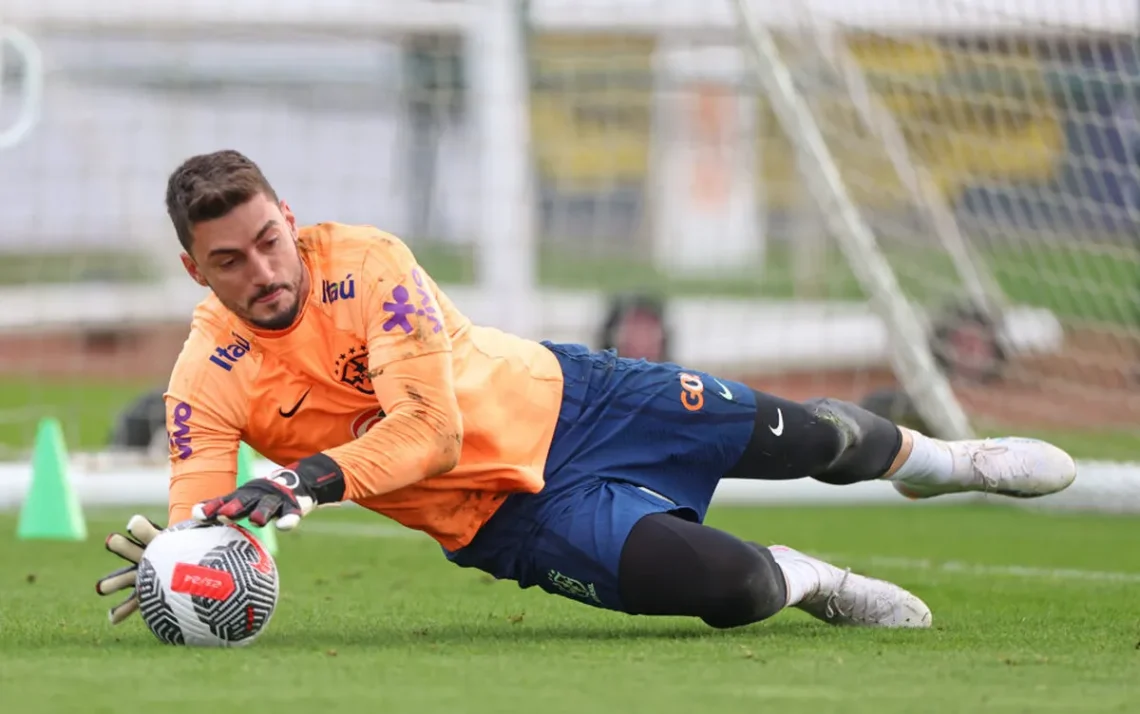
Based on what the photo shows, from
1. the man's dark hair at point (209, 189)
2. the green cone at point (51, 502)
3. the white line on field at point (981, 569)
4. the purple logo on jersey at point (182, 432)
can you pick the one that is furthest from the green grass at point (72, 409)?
the man's dark hair at point (209, 189)

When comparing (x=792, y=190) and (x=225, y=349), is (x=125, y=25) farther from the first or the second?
(x=225, y=349)

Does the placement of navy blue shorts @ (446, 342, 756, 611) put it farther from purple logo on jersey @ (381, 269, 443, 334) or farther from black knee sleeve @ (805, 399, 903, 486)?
purple logo on jersey @ (381, 269, 443, 334)

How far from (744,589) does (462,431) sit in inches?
32.0

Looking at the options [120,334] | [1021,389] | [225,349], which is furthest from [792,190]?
[225,349]

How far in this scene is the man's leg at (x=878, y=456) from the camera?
18.0 ft

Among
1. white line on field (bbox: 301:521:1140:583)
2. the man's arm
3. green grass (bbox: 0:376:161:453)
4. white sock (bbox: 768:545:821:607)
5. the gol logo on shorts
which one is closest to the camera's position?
the man's arm

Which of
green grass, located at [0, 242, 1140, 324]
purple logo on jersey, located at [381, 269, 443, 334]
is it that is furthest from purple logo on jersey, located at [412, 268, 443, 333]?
green grass, located at [0, 242, 1140, 324]

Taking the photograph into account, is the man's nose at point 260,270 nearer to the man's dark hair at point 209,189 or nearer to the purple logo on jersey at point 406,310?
the man's dark hair at point 209,189

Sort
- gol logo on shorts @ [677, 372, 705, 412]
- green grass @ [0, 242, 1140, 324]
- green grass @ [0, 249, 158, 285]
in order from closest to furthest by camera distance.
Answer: gol logo on shorts @ [677, 372, 705, 412] → green grass @ [0, 242, 1140, 324] → green grass @ [0, 249, 158, 285]

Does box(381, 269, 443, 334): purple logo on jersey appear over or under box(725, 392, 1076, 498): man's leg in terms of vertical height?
over

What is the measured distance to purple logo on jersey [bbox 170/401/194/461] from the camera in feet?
16.6

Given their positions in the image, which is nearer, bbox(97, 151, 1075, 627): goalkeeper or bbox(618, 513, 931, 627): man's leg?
bbox(97, 151, 1075, 627): goalkeeper

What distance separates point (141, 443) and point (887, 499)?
4.07 meters

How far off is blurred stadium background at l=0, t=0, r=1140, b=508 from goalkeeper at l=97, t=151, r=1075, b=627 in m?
4.18
